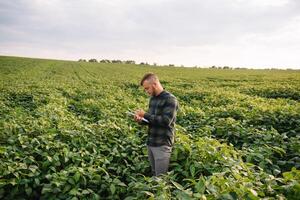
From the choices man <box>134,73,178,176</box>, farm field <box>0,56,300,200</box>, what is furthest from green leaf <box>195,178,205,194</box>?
man <box>134,73,178,176</box>

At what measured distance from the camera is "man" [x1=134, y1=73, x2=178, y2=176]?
4703 millimetres

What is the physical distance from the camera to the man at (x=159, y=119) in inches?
185

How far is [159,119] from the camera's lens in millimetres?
4676

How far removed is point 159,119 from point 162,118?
0.05 meters

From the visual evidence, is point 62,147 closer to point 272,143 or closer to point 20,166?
point 20,166

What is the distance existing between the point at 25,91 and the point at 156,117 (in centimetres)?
1239

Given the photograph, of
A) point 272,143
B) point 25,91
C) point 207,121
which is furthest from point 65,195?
point 25,91

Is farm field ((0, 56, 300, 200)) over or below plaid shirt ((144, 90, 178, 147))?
below

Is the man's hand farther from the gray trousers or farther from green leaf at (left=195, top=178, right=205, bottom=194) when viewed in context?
green leaf at (left=195, top=178, right=205, bottom=194)

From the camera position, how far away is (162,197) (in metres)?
3.14

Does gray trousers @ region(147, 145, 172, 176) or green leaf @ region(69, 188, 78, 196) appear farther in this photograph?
gray trousers @ region(147, 145, 172, 176)

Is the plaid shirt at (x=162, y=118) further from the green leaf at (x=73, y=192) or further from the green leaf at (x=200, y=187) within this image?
the green leaf at (x=200, y=187)

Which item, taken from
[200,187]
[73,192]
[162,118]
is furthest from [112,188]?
[200,187]

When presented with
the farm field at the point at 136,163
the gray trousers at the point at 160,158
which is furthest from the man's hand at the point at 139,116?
the farm field at the point at 136,163
